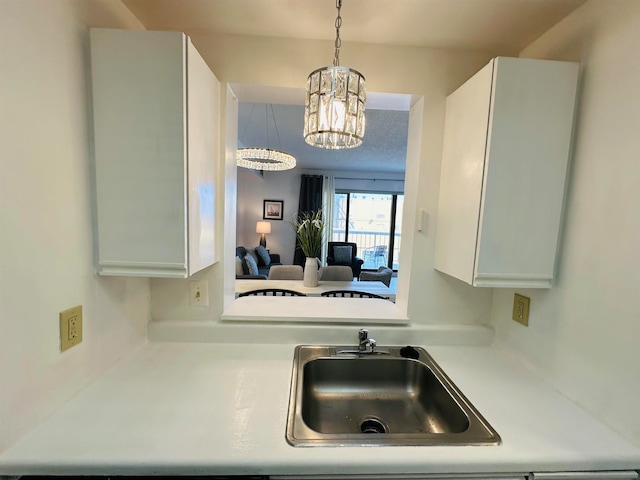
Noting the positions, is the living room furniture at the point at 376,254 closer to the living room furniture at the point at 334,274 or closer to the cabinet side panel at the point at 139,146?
the living room furniture at the point at 334,274

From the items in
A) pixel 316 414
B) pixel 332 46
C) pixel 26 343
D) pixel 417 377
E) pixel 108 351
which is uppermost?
pixel 332 46

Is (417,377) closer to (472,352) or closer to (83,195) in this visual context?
(472,352)

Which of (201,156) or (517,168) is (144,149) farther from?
(517,168)

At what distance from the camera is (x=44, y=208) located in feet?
2.38

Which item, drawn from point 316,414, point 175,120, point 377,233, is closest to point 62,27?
point 175,120

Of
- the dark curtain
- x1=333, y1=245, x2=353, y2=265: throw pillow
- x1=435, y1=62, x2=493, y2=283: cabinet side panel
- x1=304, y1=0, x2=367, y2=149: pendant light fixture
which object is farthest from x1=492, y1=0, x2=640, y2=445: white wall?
the dark curtain

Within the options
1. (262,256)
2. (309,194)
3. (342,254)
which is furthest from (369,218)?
(262,256)

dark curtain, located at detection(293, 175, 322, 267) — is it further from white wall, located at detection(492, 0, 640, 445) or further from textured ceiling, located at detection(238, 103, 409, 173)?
white wall, located at detection(492, 0, 640, 445)

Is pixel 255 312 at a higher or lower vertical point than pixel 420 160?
lower

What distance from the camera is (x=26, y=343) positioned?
69cm

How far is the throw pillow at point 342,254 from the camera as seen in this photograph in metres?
5.89

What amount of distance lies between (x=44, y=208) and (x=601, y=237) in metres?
1.58

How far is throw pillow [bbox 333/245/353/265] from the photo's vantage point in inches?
232

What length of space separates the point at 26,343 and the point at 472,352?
1538mm
